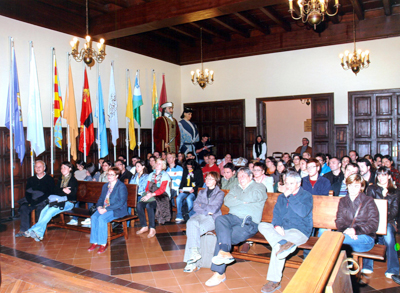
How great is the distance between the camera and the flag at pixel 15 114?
6.45 m

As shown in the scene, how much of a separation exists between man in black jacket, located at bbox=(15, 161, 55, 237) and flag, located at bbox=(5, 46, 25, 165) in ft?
4.11

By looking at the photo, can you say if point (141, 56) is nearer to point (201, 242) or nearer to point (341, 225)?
point (201, 242)

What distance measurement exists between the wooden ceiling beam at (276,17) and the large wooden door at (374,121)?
100 inches

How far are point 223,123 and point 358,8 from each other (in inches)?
197

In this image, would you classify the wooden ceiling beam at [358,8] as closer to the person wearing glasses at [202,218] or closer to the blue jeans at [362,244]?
the person wearing glasses at [202,218]

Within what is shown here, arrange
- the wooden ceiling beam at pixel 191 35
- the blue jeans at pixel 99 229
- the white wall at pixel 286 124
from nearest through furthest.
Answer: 1. the blue jeans at pixel 99 229
2. the wooden ceiling beam at pixel 191 35
3. the white wall at pixel 286 124

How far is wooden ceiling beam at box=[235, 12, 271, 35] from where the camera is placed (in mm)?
8475

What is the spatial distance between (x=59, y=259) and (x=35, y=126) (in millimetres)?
3492

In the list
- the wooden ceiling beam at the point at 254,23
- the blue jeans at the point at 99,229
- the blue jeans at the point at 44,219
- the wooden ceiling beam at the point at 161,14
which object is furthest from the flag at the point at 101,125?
the wooden ceiling beam at the point at 254,23

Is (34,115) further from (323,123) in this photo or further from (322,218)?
(323,123)

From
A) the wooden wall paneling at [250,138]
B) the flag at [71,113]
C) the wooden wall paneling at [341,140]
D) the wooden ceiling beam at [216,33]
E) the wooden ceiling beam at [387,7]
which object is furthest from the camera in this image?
the wooden wall paneling at [250,138]

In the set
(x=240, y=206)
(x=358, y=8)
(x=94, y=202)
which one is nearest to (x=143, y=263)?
(x=240, y=206)

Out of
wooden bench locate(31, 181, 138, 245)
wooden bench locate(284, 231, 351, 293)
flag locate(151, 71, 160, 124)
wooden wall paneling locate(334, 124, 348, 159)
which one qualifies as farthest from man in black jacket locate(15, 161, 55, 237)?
wooden wall paneling locate(334, 124, 348, 159)

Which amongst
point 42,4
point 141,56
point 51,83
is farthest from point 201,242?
point 141,56
